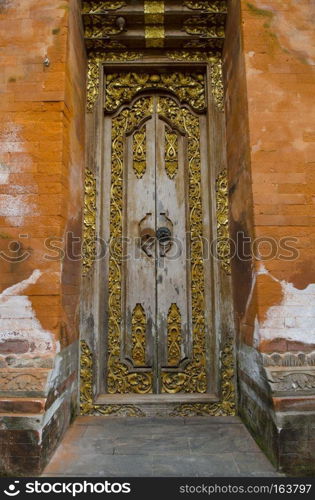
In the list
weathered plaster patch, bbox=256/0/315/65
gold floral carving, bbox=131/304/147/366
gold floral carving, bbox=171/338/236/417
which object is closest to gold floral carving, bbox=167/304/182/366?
gold floral carving, bbox=131/304/147/366

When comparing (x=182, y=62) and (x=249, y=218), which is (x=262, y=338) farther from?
(x=182, y=62)

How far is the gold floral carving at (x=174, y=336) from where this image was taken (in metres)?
3.92

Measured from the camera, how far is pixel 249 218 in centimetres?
331

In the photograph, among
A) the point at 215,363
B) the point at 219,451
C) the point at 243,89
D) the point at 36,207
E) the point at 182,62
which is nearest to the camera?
the point at 219,451

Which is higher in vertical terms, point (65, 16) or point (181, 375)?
point (65, 16)

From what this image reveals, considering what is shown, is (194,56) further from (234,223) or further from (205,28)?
(234,223)

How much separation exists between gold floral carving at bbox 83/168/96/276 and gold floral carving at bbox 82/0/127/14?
1775 millimetres

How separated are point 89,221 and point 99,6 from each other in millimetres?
2414

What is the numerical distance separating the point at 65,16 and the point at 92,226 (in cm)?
206

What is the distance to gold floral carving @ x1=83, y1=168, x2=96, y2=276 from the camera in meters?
3.94

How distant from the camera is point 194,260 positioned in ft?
13.3

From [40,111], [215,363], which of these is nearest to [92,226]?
[40,111]

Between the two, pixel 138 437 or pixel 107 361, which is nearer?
pixel 138 437

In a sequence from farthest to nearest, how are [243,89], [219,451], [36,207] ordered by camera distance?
1. [243,89]
2. [36,207]
3. [219,451]
